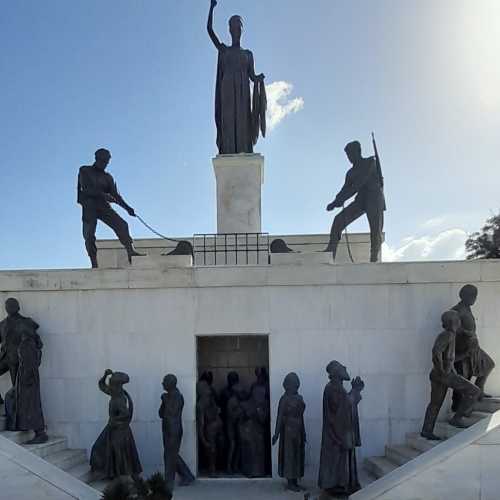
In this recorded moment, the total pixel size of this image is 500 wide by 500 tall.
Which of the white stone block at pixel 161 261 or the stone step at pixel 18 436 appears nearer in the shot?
the stone step at pixel 18 436

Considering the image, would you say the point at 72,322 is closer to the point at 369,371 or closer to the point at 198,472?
the point at 198,472

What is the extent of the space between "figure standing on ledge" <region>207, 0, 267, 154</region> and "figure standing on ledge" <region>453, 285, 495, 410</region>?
7.63 metres

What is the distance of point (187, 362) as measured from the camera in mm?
9922

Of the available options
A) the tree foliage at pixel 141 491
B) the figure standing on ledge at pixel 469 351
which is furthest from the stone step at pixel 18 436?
the figure standing on ledge at pixel 469 351

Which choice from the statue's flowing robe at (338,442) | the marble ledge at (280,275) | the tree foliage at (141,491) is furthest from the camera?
the marble ledge at (280,275)

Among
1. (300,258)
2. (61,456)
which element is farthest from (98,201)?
(61,456)

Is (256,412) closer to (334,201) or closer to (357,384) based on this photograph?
(357,384)

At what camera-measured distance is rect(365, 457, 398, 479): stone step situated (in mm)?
8798

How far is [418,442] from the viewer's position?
9.05 metres

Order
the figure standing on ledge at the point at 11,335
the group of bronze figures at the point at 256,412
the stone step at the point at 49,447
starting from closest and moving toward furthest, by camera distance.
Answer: the group of bronze figures at the point at 256,412 < the stone step at the point at 49,447 < the figure standing on ledge at the point at 11,335

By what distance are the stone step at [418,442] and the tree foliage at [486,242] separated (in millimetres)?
27463

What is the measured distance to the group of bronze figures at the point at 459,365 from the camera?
28.3 ft

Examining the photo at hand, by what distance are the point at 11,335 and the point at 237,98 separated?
340 inches

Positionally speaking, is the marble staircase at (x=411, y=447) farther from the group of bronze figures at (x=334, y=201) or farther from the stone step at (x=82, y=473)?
the stone step at (x=82, y=473)
